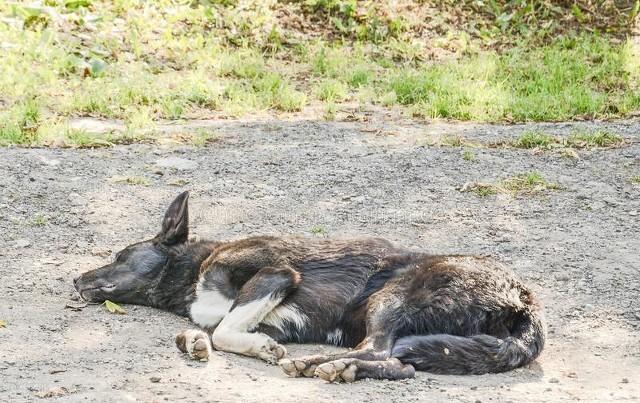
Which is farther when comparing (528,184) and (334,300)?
(528,184)

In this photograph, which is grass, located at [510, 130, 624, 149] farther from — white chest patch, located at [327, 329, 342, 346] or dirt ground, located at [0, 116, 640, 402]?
white chest patch, located at [327, 329, 342, 346]

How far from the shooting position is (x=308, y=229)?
8195 millimetres

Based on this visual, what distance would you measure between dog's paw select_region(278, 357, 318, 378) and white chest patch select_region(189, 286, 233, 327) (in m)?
1.06

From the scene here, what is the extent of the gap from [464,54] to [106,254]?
27.0 ft

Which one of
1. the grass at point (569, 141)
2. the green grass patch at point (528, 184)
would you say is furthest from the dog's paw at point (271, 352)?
the grass at point (569, 141)

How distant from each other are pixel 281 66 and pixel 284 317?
26.1ft

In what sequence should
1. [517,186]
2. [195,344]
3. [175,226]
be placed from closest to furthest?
[195,344]
[175,226]
[517,186]

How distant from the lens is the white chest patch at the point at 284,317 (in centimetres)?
603

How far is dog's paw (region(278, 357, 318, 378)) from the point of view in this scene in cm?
521

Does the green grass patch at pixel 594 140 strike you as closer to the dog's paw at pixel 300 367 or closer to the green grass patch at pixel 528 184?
the green grass patch at pixel 528 184

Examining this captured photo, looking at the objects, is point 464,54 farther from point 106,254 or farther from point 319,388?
point 319,388

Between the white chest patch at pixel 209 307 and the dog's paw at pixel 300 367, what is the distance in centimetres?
106

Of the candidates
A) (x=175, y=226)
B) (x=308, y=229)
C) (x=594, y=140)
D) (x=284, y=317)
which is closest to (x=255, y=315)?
(x=284, y=317)

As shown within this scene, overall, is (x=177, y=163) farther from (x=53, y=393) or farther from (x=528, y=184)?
(x=53, y=393)
